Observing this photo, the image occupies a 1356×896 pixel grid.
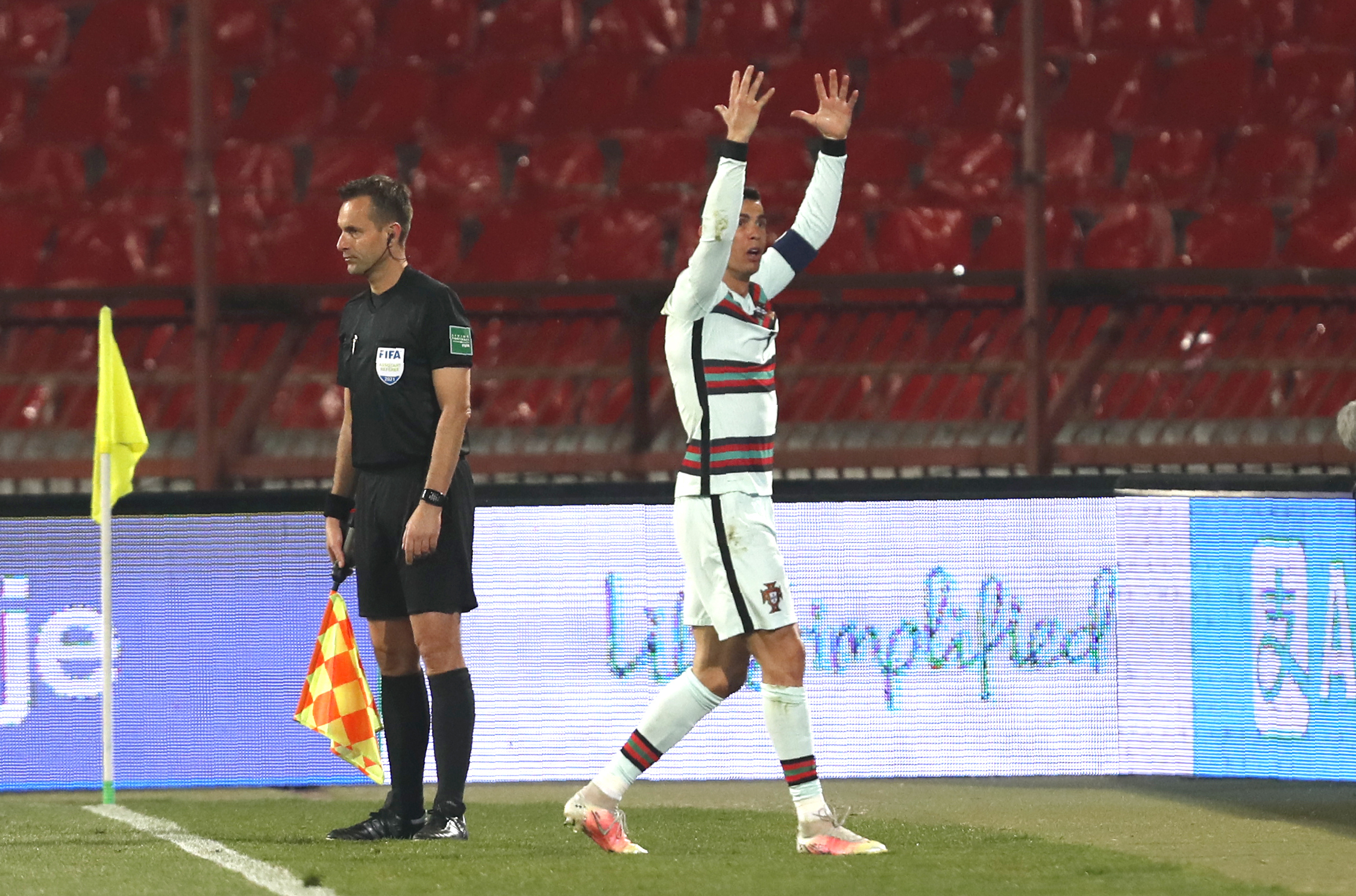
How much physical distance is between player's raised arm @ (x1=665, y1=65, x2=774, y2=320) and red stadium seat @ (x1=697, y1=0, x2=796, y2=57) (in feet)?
20.5

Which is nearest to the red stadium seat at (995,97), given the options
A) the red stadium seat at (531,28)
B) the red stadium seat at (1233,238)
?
the red stadium seat at (1233,238)

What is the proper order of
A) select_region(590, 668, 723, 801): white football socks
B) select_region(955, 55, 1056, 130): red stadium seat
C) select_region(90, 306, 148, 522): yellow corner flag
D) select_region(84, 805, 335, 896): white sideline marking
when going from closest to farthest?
select_region(84, 805, 335, 896): white sideline marking
select_region(590, 668, 723, 801): white football socks
select_region(90, 306, 148, 522): yellow corner flag
select_region(955, 55, 1056, 130): red stadium seat

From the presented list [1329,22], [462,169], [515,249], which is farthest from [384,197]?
[1329,22]

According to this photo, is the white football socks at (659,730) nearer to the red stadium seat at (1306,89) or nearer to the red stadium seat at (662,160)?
the red stadium seat at (662,160)

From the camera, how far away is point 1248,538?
20.7ft

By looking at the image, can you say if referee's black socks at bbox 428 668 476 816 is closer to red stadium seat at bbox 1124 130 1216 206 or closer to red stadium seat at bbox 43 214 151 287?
red stadium seat at bbox 43 214 151 287

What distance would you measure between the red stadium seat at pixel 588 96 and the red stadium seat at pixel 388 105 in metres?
0.61

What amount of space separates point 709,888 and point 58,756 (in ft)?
9.31

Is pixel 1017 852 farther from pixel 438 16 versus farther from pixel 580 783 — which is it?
pixel 438 16

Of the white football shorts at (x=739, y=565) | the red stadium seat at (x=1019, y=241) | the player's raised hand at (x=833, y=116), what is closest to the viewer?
the white football shorts at (x=739, y=565)

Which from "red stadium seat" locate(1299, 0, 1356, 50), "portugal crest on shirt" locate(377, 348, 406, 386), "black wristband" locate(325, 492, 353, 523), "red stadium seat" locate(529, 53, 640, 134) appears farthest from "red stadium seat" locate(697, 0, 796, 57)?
"portugal crest on shirt" locate(377, 348, 406, 386)

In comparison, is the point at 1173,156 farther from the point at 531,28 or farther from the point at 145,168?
the point at 145,168

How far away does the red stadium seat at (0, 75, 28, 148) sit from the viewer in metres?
10.8

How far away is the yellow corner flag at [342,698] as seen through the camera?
5.34 meters
